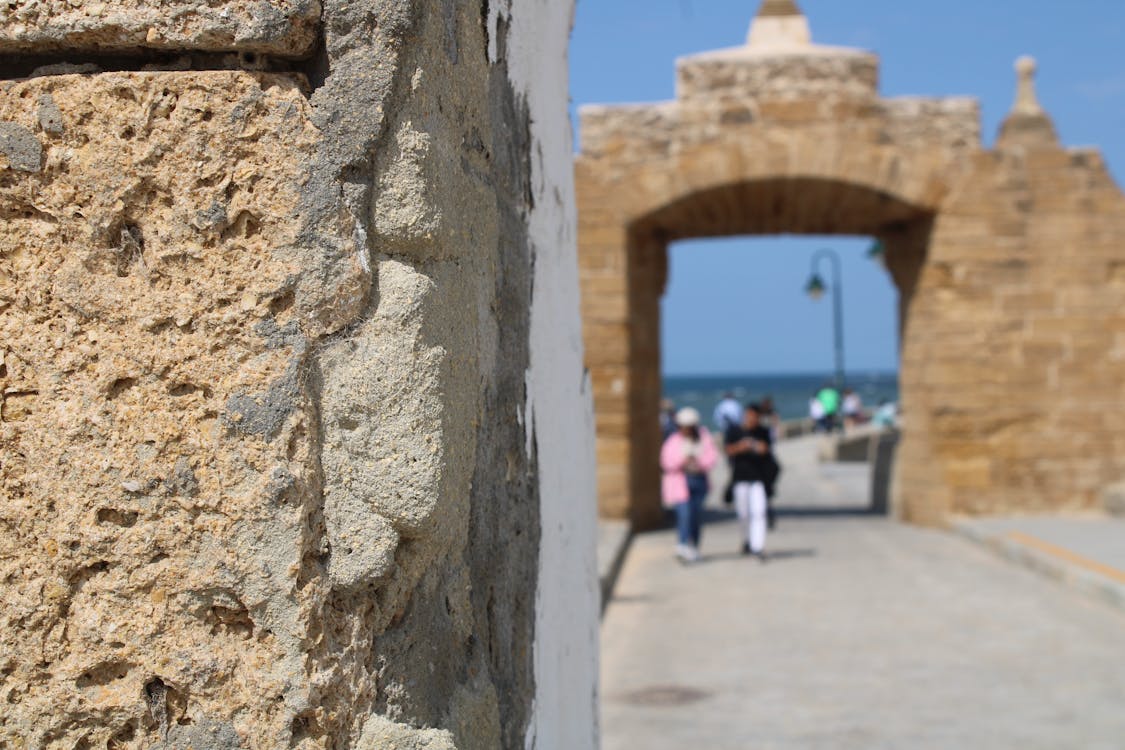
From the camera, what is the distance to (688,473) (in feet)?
33.6

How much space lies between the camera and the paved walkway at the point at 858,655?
5.52 m

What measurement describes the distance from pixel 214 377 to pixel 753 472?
949 cm

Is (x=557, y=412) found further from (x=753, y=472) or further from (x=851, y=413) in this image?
(x=851, y=413)

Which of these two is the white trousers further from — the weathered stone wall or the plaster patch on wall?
the weathered stone wall

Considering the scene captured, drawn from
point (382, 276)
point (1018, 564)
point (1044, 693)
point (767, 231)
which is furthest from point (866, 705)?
point (767, 231)

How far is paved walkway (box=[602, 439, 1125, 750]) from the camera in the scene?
5.52 m

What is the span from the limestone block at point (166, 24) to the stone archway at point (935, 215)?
10709 mm

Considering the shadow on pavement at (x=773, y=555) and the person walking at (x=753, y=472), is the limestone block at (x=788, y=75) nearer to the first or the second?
the person walking at (x=753, y=472)

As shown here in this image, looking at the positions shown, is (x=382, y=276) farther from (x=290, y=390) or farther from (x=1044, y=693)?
(x=1044, y=693)

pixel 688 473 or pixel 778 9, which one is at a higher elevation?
pixel 778 9

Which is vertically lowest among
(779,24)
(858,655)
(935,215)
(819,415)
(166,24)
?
(819,415)

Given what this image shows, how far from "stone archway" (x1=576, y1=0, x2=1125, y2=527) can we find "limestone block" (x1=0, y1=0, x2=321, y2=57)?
10709mm

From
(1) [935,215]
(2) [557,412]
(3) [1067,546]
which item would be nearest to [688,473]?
(3) [1067,546]

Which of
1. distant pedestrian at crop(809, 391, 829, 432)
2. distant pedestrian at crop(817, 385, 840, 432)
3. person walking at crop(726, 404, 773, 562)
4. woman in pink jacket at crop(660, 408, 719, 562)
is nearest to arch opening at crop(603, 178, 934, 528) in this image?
woman in pink jacket at crop(660, 408, 719, 562)
